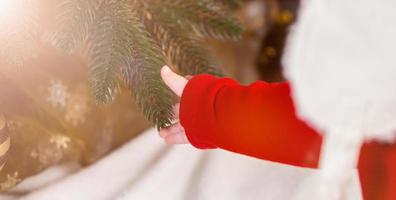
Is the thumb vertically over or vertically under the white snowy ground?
over

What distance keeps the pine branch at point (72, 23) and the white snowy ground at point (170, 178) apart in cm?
22

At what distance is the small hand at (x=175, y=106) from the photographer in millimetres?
589

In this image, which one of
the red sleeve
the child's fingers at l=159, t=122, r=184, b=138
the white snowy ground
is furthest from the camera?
the white snowy ground

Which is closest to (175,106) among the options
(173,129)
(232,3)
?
(173,129)

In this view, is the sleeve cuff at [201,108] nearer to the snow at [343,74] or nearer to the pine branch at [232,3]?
the snow at [343,74]

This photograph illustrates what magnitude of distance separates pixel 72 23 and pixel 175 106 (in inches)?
5.3

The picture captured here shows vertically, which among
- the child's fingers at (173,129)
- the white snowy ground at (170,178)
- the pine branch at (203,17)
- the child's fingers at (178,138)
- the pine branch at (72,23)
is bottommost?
the white snowy ground at (170,178)

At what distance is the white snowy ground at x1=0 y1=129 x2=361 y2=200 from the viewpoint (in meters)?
0.74

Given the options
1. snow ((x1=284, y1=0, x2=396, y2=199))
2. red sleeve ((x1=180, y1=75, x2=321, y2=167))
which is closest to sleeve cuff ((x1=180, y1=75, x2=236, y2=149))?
red sleeve ((x1=180, y1=75, x2=321, y2=167))

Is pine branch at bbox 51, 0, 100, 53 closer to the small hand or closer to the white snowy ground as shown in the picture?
the small hand

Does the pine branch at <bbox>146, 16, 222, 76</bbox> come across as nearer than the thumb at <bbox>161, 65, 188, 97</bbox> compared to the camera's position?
No

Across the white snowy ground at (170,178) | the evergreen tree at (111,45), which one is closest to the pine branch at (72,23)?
the evergreen tree at (111,45)

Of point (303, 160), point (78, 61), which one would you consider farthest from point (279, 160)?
point (78, 61)

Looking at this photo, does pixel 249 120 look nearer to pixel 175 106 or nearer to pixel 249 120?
pixel 249 120
